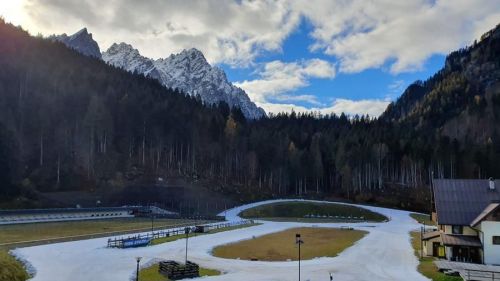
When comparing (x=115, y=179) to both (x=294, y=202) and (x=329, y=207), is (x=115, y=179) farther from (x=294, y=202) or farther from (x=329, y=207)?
(x=329, y=207)

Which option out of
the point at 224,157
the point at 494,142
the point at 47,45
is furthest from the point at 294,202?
the point at 47,45

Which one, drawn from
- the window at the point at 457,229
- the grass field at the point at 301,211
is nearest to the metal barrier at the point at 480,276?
the window at the point at 457,229

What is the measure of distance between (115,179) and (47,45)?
8057cm

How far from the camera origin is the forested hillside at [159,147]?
11706 cm

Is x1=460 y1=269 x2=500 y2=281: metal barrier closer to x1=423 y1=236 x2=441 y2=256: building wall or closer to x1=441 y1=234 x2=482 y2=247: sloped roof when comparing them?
x1=441 y1=234 x2=482 y2=247: sloped roof

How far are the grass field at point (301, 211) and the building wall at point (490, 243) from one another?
67542mm

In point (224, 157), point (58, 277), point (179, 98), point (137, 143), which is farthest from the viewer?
point (179, 98)

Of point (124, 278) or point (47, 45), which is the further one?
point (47, 45)

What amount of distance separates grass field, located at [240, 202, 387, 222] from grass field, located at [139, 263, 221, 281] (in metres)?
73.1

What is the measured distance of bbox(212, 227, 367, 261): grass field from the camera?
49.3 m

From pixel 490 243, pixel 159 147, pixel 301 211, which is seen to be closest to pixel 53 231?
pixel 490 243

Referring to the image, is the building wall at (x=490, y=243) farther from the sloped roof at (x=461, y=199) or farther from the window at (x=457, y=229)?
the window at (x=457, y=229)

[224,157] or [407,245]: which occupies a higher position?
[224,157]

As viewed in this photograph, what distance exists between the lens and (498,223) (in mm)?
45531
